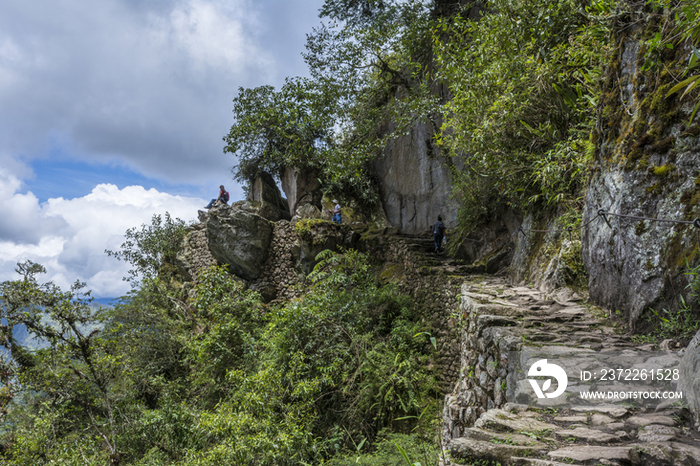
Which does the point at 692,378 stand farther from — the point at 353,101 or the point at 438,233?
the point at 353,101

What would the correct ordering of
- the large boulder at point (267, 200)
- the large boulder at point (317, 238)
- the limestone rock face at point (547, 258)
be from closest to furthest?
the limestone rock face at point (547, 258) → the large boulder at point (317, 238) → the large boulder at point (267, 200)

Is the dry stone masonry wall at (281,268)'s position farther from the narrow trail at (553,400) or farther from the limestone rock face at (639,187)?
the limestone rock face at (639,187)

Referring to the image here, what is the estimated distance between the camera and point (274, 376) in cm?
655

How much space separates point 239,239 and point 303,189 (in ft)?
13.8

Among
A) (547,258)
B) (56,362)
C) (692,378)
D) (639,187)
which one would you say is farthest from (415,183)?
(692,378)

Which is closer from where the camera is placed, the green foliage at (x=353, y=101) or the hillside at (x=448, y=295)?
the hillside at (x=448, y=295)

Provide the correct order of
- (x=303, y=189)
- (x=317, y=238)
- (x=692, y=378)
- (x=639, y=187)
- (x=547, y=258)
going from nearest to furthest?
(x=692, y=378) → (x=639, y=187) → (x=547, y=258) → (x=317, y=238) → (x=303, y=189)

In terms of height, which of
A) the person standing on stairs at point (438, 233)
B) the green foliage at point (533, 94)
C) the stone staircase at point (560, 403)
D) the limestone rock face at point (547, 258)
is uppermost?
the green foliage at point (533, 94)

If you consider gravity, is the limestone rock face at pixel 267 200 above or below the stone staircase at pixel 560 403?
above

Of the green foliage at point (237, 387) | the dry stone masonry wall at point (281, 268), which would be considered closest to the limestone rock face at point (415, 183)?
the dry stone masonry wall at point (281, 268)

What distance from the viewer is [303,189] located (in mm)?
15781

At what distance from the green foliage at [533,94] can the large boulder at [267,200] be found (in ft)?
34.8

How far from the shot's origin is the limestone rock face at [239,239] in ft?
41.5

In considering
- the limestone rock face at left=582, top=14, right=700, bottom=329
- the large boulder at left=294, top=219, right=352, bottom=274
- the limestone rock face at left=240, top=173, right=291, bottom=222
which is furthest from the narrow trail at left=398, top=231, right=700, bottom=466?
the limestone rock face at left=240, top=173, right=291, bottom=222
